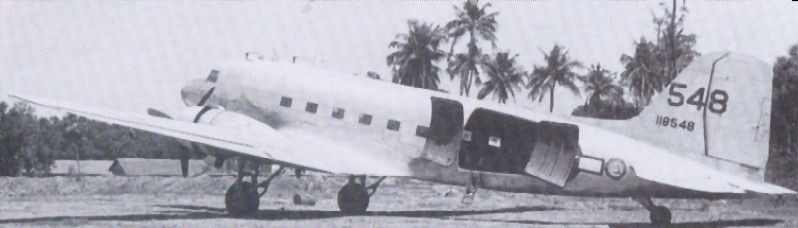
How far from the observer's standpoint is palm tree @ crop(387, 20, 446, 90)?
259 feet

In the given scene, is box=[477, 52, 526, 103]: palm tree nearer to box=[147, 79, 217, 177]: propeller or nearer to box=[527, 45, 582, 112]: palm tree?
box=[527, 45, 582, 112]: palm tree

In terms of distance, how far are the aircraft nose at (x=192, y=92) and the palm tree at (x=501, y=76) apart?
57667mm

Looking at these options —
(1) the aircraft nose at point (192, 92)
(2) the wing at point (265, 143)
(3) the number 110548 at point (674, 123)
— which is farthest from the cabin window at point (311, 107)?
(3) the number 110548 at point (674, 123)

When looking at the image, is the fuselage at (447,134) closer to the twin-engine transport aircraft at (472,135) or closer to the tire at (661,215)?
the twin-engine transport aircraft at (472,135)

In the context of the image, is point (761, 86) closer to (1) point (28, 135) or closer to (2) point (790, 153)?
(2) point (790, 153)

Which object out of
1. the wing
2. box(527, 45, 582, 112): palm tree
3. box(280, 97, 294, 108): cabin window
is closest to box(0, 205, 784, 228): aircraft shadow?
the wing

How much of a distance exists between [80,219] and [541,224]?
28.4 feet

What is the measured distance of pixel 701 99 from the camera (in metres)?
17.1

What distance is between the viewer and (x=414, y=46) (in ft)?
262

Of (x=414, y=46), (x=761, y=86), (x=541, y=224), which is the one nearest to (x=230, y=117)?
(x=541, y=224)

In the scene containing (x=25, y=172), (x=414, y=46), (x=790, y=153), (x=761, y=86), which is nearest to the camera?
(x=761, y=86)

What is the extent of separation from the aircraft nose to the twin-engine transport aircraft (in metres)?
0.32

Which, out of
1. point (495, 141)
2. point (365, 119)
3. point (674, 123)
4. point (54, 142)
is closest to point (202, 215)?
point (365, 119)

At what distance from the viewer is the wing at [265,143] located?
17.3m
